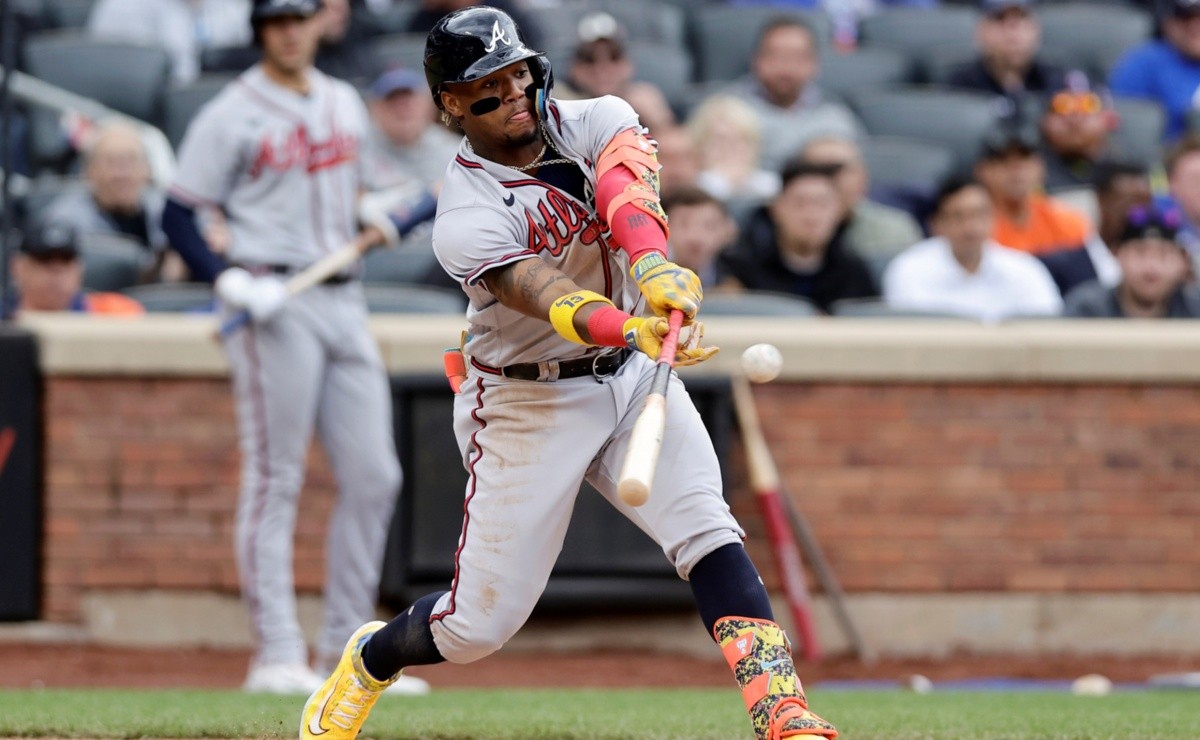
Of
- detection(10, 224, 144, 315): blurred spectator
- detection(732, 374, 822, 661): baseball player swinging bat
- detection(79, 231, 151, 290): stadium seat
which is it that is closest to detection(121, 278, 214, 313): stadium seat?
detection(10, 224, 144, 315): blurred spectator

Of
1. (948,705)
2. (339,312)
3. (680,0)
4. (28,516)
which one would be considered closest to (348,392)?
(339,312)

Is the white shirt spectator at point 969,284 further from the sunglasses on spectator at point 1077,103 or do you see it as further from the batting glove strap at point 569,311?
the batting glove strap at point 569,311

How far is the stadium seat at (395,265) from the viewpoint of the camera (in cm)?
805

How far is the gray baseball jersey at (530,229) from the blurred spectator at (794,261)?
4065 mm

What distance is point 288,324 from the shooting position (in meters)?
5.93

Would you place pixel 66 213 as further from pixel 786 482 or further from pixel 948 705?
pixel 948 705

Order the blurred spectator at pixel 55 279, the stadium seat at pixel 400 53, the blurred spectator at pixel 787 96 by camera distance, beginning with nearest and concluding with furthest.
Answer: the blurred spectator at pixel 55 279
the blurred spectator at pixel 787 96
the stadium seat at pixel 400 53

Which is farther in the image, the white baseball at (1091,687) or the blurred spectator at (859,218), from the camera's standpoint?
the blurred spectator at (859,218)

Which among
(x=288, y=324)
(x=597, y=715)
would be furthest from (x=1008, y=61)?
(x=597, y=715)

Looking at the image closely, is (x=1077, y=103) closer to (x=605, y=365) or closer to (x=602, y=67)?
(x=602, y=67)

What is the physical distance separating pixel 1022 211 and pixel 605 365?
516 cm

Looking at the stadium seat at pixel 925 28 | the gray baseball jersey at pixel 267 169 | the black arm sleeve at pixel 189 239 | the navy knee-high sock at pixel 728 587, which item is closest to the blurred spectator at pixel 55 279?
the black arm sleeve at pixel 189 239

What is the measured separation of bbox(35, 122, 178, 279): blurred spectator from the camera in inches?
313

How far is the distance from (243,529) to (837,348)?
259cm
